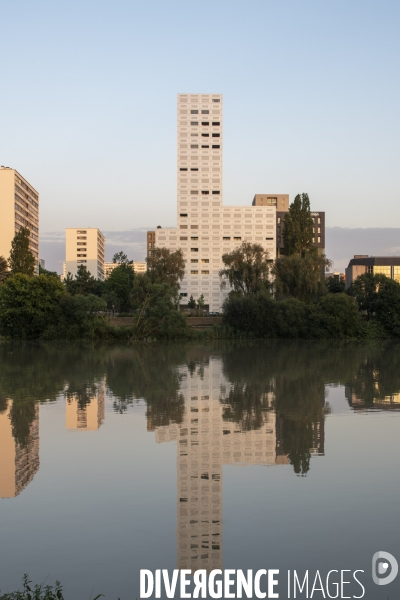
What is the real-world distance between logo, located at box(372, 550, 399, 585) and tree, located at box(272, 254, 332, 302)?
5732cm

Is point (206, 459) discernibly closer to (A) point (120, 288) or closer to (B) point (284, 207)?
(A) point (120, 288)

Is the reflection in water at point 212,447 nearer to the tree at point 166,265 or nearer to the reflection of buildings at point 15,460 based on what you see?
the reflection of buildings at point 15,460

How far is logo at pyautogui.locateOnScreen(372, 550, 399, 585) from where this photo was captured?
23.3 ft

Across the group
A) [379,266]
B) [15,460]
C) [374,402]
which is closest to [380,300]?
[374,402]

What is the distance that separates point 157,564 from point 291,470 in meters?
4.75

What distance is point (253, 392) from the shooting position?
22.2m

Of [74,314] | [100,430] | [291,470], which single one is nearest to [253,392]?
[100,430]

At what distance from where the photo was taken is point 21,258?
63.7 meters

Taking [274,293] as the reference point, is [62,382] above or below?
below

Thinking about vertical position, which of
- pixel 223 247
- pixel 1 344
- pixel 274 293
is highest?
pixel 223 247

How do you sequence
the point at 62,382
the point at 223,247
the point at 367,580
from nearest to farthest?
the point at 367,580 → the point at 62,382 → the point at 223,247

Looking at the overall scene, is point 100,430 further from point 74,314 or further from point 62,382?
point 74,314

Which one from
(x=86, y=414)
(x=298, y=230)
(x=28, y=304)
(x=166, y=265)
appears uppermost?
(x=298, y=230)

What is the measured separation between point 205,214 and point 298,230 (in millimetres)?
19817
